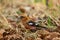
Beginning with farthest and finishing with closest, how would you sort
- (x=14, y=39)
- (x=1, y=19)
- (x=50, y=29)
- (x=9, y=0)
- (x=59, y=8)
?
(x=9, y=0), (x=59, y=8), (x=1, y=19), (x=50, y=29), (x=14, y=39)

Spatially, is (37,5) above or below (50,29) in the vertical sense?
below

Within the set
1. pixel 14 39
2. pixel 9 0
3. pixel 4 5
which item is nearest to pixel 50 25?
pixel 14 39

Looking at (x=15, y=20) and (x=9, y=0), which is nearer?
(x=15, y=20)

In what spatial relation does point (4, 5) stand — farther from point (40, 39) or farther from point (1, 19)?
point (40, 39)

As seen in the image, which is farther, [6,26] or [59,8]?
[59,8]

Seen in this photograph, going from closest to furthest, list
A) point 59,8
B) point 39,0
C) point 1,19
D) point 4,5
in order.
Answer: point 1,19, point 59,8, point 4,5, point 39,0

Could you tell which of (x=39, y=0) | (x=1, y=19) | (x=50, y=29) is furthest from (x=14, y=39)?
(x=39, y=0)

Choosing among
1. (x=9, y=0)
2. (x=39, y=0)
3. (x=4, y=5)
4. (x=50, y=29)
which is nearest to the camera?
(x=50, y=29)

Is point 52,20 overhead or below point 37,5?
overhead

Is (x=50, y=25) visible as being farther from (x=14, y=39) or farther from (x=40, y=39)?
(x=14, y=39)
